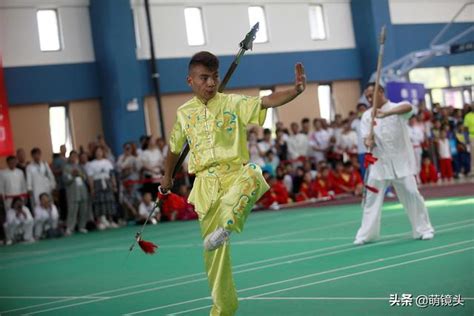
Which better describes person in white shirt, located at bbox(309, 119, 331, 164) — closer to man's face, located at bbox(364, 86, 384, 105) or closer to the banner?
the banner

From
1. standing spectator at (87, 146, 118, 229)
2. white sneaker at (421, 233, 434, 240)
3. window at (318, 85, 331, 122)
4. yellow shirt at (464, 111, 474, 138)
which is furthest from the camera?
window at (318, 85, 331, 122)

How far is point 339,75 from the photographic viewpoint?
33.3 meters

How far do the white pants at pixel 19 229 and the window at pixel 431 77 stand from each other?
54.4ft

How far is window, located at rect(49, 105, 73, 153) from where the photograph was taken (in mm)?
27500

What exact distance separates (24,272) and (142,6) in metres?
15.8

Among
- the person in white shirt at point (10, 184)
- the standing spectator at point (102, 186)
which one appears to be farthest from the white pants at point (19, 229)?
the standing spectator at point (102, 186)

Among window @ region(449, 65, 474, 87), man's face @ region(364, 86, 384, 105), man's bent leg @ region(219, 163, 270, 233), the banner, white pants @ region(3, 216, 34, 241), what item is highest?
window @ region(449, 65, 474, 87)

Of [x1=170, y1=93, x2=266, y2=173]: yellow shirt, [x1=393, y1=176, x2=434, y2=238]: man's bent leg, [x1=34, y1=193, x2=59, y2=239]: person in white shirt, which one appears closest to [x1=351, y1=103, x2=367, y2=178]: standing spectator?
[x1=393, y1=176, x2=434, y2=238]: man's bent leg

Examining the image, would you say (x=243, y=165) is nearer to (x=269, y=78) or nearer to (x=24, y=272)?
(x=24, y=272)

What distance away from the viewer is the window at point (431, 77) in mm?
34219

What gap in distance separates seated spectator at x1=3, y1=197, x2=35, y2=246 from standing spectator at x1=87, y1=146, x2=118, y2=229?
6.52ft

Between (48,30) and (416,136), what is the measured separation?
35.2ft

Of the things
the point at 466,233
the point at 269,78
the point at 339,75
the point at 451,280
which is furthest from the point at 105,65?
the point at 451,280

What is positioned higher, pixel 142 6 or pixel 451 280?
pixel 142 6
